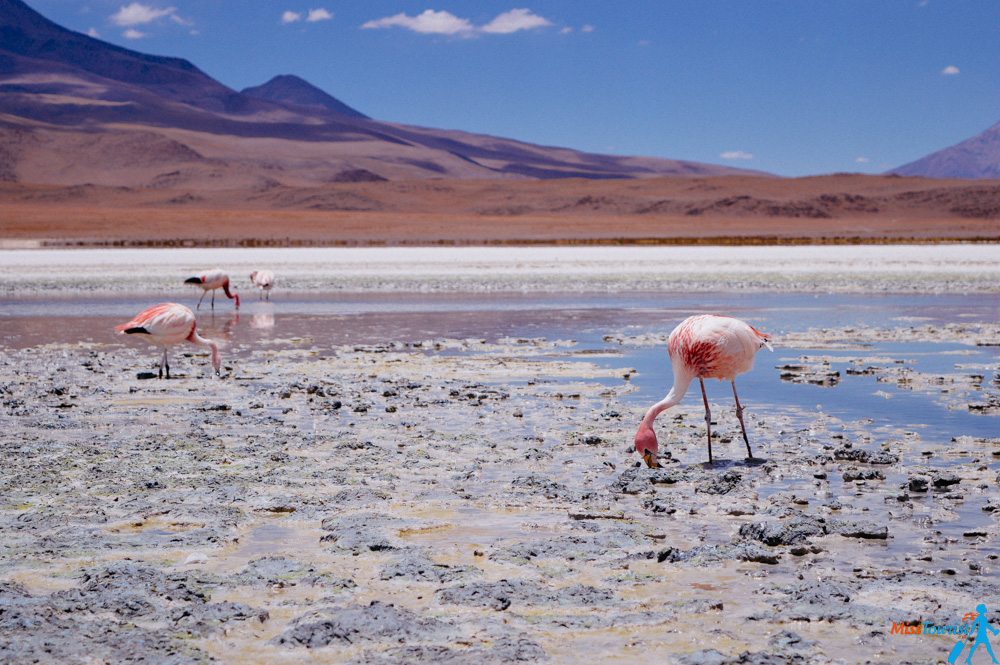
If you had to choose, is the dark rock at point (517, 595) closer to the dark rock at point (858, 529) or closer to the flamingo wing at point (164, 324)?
the dark rock at point (858, 529)

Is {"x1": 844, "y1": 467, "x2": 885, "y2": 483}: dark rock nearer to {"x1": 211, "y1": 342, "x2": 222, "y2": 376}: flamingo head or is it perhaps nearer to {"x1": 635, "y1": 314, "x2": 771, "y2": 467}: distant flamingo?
{"x1": 635, "y1": 314, "x2": 771, "y2": 467}: distant flamingo

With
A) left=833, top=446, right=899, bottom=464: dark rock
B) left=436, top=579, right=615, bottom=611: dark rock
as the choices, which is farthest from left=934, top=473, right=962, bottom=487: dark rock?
left=436, top=579, right=615, bottom=611: dark rock

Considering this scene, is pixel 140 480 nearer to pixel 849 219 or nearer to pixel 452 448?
pixel 452 448

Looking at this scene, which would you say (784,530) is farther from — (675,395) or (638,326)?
(638,326)

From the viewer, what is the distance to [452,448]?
866 centimetres

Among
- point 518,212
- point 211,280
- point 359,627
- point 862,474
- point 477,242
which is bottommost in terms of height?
point 359,627

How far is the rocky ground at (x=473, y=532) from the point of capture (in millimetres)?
4840

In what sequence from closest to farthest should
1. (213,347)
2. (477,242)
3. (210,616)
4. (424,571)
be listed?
(210,616) < (424,571) < (213,347) < (477,242)

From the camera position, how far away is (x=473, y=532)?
639cm

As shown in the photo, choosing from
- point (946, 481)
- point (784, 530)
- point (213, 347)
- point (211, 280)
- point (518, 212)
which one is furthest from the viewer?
point (518, 212)

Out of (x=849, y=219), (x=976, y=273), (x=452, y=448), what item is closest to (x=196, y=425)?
(x=452, y=448)

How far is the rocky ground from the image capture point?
484 cm

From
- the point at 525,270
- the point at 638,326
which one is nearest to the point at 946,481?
the point at 638,326

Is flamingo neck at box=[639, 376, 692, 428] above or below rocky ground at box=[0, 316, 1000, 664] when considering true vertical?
above
